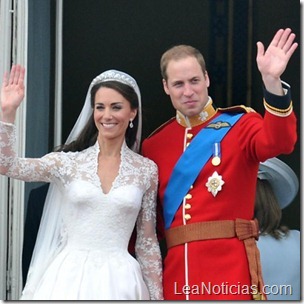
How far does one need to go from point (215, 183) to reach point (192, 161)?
0.51ft

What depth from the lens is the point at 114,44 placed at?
4.35 metres

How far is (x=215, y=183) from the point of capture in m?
3.39

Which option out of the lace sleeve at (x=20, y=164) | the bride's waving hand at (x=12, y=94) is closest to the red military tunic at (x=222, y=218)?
the lace sleeve at (x=20, y=164)

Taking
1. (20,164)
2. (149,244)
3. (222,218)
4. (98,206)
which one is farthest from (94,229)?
(222,218)

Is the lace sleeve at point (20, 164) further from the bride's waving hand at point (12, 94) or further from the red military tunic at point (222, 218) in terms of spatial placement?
the red military tunic at point (222, 218)

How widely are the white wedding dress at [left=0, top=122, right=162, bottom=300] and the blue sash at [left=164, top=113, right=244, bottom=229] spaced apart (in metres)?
0.07

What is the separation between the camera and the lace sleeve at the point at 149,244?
3.45m

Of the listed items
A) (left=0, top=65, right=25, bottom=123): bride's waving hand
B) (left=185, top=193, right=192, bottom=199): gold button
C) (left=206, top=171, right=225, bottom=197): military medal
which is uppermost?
(left=0, top=65, right=25, bottom=123): bride's waving hand

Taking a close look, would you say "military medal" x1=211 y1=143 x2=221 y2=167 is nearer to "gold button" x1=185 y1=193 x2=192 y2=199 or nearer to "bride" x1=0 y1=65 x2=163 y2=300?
"gold button" x1=185 y1=193 x2=192 y2=199

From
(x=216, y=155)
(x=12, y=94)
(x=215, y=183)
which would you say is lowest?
(x=215, y=183)

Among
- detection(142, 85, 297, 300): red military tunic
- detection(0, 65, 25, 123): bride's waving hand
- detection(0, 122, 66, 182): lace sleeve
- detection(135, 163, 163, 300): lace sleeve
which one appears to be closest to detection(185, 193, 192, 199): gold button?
detection(142, 85, 297, 300): red military tunic

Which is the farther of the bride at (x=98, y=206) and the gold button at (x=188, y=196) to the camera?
the gold button at (x=188, y=196)

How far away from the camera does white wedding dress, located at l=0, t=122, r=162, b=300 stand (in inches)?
131

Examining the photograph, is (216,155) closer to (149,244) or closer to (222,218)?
(222,218)
